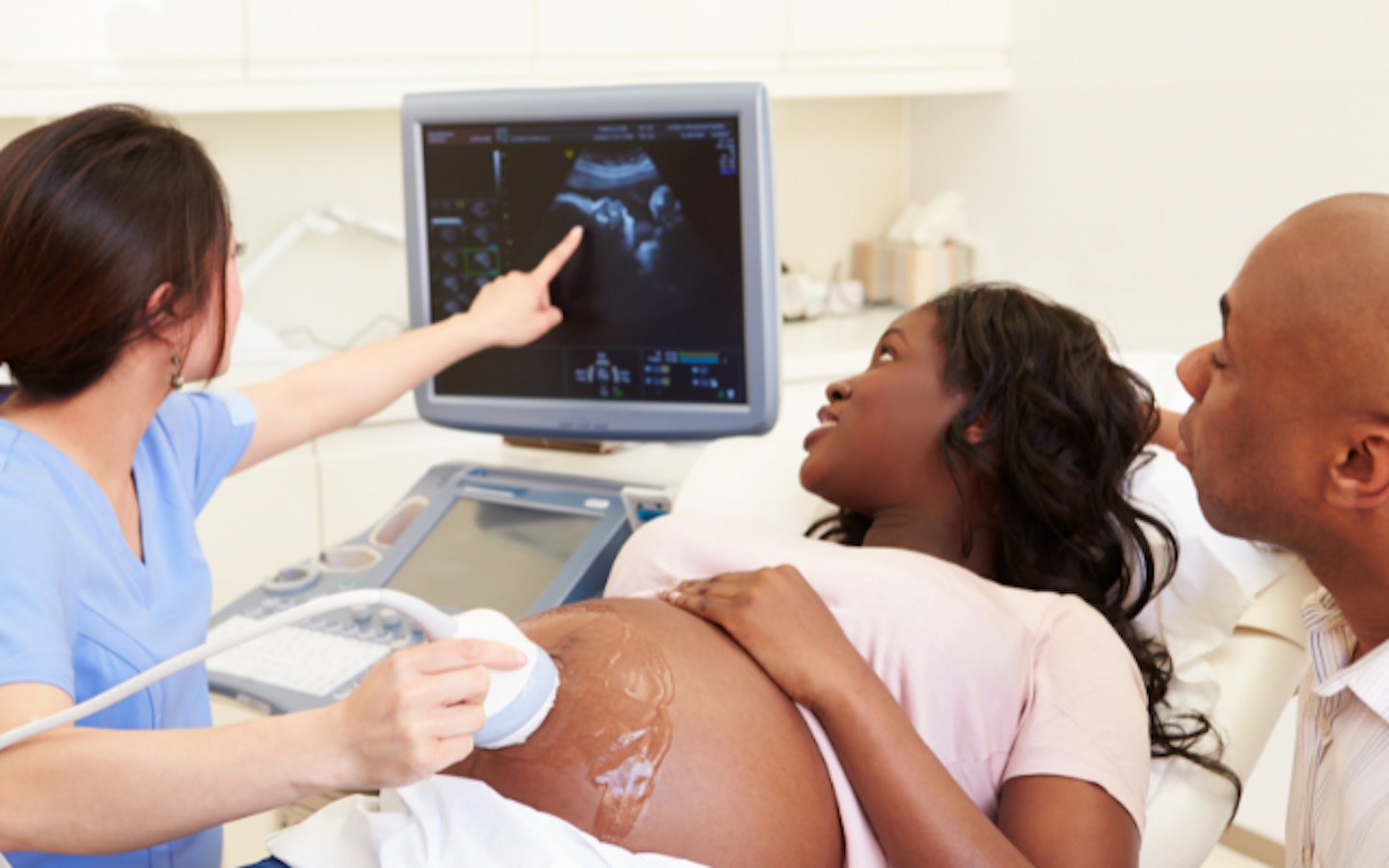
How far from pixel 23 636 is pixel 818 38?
269 cm

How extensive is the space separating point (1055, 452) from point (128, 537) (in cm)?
97

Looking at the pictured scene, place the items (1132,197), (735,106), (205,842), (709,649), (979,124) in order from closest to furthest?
A: (709,649) < (205,842) < (735,106) < (1132,197) < (979,124)

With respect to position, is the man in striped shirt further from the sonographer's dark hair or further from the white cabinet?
the white cabinet

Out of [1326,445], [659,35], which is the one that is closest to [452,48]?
[659,35]

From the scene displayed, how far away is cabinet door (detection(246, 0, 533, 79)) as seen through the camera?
2.89 meters

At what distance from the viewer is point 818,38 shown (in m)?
3.37

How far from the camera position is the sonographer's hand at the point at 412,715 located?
976 mm

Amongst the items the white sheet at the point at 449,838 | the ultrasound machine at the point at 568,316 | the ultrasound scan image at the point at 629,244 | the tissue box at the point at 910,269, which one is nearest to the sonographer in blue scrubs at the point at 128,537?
the white sheet at the point at 449,838

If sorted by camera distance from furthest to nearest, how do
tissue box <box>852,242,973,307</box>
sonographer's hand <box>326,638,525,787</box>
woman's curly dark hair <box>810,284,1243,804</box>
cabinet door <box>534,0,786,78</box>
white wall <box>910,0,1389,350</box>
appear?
tissue box <box>852,242,973,307</box> < cabinet door <box>534,0,786,78</box> < white wall <box>910,0,1389,350</box> < woman's curly dark hair <box>810,284,1243,804</box> < sonographer's hand <box>326,638,525,787</box>

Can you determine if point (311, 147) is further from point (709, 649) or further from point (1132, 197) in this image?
point (709, 649)

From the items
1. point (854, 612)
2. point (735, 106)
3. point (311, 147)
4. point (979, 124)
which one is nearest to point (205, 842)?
point (854, 612)

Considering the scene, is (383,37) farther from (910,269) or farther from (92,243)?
(92,243)

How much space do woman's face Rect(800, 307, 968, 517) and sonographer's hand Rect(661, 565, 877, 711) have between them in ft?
0.83

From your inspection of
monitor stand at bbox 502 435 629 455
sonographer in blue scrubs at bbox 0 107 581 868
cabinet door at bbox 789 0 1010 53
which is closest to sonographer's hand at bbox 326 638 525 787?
sonographer in blue scrubs at bbox 0 107 581 868
